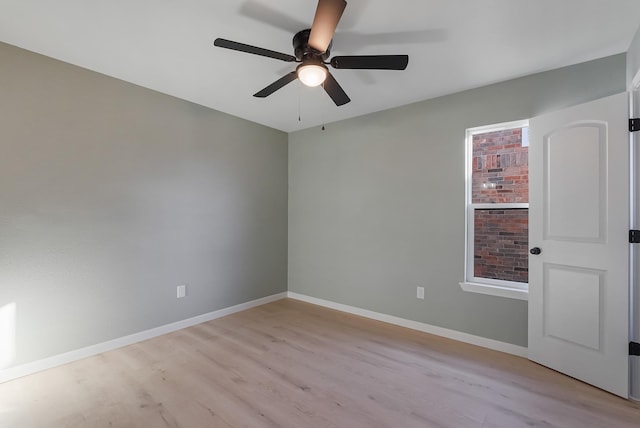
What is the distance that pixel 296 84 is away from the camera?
2.85 meters

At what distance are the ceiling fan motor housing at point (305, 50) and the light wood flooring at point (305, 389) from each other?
2264 millimetres

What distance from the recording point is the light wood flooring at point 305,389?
70.2 inches

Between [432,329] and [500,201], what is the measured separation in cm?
149

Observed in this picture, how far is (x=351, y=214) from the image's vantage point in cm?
378

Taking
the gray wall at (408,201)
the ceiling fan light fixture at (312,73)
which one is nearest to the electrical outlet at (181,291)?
the gray wall at (408,201)

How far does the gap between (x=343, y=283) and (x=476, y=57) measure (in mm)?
2806

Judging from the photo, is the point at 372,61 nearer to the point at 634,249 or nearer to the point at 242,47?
the point at 242,47

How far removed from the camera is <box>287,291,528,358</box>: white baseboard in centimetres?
265

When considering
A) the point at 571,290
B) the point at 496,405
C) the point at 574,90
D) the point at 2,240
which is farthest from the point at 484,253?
the point at 2,240

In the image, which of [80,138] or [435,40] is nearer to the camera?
[435,40]

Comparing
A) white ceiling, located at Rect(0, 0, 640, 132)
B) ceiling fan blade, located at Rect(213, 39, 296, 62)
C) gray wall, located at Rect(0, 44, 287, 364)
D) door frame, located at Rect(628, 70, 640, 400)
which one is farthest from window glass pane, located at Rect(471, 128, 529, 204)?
gray wall, located at Rect(0, 44, 287, 364)

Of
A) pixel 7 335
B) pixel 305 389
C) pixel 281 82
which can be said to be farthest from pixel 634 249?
pixel 7 335

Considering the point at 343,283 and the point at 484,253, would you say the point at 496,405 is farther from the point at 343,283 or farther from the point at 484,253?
the point at 343,283

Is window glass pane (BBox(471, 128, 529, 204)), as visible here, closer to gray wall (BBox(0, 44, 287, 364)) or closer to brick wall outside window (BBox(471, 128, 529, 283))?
brick wall outside window (BBox(471, 128, 529, 283))
